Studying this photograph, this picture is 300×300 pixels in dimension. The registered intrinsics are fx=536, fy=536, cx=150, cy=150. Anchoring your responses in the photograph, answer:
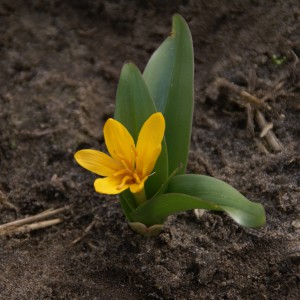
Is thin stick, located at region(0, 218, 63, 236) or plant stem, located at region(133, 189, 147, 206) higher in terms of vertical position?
plant stem, located at region(133, 189, 147, 206)

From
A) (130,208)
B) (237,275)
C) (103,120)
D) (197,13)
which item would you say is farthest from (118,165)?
(197,13)

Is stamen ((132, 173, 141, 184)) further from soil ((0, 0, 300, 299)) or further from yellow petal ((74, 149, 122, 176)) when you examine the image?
soil ((0, 0, 300, 299))

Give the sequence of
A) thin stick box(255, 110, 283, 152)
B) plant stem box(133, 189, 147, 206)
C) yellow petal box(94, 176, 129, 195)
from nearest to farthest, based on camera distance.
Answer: yellow petal box(94, 176, 129, 195), plant stem box(133, 189, 147, 206), thin stick box(255, 110, 283, 152)

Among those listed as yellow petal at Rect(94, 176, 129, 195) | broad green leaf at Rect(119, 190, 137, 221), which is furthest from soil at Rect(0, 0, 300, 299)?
yellow petal at Rect(94, 176, 129, 195)

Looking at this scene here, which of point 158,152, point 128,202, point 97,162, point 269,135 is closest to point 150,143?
point 158,152

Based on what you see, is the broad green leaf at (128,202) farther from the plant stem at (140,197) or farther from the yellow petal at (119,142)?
the yellow petal at (119,142)

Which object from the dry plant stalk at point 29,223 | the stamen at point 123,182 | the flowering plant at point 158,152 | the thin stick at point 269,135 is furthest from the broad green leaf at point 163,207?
the thin stick at point 269,135

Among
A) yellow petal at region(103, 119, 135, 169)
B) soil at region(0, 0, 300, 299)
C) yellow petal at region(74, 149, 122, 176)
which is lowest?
soil at region(0, 0, 300, 299)

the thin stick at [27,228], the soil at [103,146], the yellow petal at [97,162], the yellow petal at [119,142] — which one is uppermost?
the yellow petal at [119,142]
